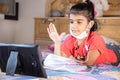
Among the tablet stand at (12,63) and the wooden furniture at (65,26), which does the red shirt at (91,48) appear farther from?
the wooden furniture at (65,26)

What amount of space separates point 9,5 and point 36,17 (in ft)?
1.29

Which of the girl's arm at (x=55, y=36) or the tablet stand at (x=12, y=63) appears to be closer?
the tablet stand at (x=12, y=63)

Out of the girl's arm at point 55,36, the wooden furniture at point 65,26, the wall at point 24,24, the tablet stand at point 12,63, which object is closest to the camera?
the tablet stand at point 12,63

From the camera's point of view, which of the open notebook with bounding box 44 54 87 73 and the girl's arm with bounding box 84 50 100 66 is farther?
the girl's arm with bounding box 84 50 100 66

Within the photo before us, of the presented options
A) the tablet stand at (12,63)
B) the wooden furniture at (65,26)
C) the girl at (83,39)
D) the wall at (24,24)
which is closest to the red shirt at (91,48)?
the girl at (83,39)

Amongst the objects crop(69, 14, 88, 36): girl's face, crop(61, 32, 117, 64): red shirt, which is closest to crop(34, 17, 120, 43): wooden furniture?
crop(61, 32, 117, 64): red shirt

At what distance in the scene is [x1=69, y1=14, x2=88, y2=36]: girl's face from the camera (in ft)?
4.92

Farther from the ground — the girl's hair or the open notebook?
the girl's hair

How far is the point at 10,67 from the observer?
104 centimetres

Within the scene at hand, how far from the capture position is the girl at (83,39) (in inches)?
58.3

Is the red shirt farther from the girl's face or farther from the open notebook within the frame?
the open notebook

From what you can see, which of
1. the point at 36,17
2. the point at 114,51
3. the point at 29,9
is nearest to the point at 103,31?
the point at 114,51

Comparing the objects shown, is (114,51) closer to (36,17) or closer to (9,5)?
(36,17)

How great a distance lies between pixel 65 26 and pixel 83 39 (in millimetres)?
1170
